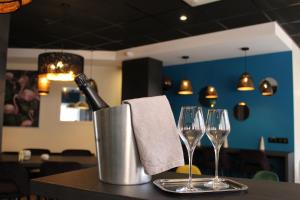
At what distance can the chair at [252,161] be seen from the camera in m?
4.54

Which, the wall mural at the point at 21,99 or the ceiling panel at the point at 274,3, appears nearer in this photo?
the ceiling panel at the point at 274,3

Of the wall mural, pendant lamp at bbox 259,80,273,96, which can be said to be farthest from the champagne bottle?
the wall mural

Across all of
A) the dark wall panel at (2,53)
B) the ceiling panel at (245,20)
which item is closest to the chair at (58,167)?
the dark wall panel at (2,53)

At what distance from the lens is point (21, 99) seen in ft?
21.1

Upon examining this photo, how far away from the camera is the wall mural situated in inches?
251

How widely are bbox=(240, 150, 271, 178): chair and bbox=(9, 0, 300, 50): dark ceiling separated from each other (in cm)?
203

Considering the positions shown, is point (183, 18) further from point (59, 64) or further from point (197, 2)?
point (59, 64)

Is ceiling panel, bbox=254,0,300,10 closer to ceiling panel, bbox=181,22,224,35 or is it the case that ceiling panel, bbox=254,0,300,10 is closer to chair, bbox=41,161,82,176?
ceiling panel, bbox=181,22,224,35

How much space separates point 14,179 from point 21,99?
347 centimetres

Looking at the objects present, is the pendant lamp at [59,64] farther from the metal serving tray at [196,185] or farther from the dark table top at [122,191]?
the metal serving tray at [196,185]

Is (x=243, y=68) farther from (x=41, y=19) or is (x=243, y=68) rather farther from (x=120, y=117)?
(x=120, y=117)

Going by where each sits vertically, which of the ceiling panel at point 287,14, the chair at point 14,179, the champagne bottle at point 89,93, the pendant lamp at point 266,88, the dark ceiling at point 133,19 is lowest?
the chair at point 14,179

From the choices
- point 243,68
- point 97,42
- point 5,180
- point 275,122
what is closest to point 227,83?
point 243,68

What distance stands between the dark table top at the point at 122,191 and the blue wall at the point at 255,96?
410 centimetres
